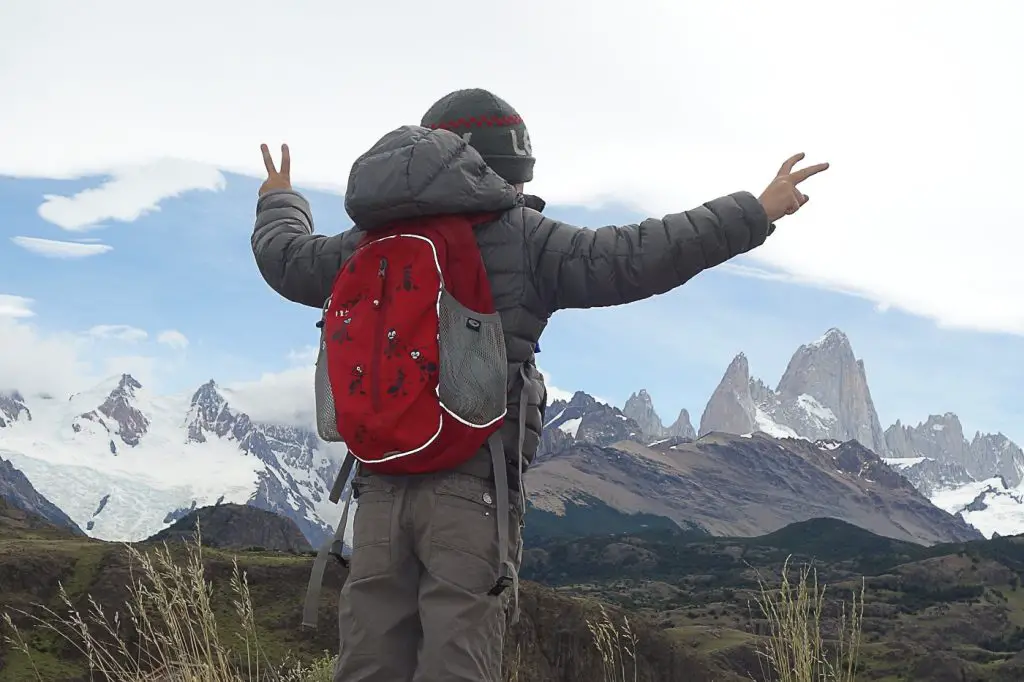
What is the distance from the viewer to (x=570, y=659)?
151 ft

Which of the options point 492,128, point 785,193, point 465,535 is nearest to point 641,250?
point 785,193

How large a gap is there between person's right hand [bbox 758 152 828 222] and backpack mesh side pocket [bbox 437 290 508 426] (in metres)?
1.26

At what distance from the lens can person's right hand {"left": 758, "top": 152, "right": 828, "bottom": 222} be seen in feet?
14.0

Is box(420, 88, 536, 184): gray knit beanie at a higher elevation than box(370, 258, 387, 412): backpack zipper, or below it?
higher

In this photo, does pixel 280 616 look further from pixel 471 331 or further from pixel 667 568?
pixel 667 568

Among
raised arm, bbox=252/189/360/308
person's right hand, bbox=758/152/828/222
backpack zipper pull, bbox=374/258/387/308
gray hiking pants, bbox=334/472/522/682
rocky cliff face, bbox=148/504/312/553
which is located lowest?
rocky cliff face, bbox=148/504/312/553

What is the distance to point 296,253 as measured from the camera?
15.7 feet

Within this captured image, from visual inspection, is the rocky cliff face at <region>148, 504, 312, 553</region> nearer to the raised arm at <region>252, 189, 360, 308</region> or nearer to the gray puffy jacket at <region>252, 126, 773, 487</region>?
the raised arm at <region>252, 189, 360, 308</region>

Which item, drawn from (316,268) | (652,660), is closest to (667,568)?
(652,660)

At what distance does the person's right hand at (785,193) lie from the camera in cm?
426

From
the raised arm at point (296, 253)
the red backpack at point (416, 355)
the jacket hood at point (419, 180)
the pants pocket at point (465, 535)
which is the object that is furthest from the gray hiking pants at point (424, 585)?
the raised arm at point (296, 253)

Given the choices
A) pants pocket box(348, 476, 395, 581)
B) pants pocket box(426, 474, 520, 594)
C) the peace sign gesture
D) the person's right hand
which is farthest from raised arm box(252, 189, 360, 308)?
the person's right hand

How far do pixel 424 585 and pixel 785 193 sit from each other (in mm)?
2128

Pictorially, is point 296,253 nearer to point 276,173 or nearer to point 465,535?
point 276,173
